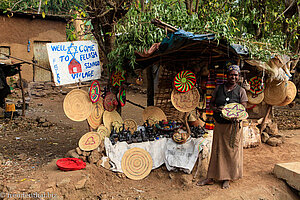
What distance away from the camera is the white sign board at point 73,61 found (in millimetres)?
3951

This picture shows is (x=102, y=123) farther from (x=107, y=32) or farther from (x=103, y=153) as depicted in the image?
(x=107, y=32)

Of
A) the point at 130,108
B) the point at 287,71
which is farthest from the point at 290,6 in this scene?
the point at 130,108

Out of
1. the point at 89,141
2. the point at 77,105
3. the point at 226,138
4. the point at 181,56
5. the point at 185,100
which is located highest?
the point at 181,56

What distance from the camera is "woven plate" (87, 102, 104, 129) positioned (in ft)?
14.4

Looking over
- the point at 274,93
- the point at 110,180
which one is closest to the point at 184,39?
the point at 110,180

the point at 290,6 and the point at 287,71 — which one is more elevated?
the point at 290,6

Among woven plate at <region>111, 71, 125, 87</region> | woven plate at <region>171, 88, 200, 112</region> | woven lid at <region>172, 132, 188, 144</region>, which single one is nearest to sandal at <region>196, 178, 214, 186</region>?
woven lid at <region>172, 132, 188, 144</region>

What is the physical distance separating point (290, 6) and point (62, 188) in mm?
6980

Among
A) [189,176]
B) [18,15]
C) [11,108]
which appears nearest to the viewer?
[189,176]

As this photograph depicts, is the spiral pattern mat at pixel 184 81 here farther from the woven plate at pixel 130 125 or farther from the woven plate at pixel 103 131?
the woven plate at pixel 103 131

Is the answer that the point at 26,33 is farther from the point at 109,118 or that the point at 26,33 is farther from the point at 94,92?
the point at 109,118

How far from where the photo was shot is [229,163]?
3502 mm

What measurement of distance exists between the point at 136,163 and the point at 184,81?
5.71 ft

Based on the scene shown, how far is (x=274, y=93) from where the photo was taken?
5.88 meters
